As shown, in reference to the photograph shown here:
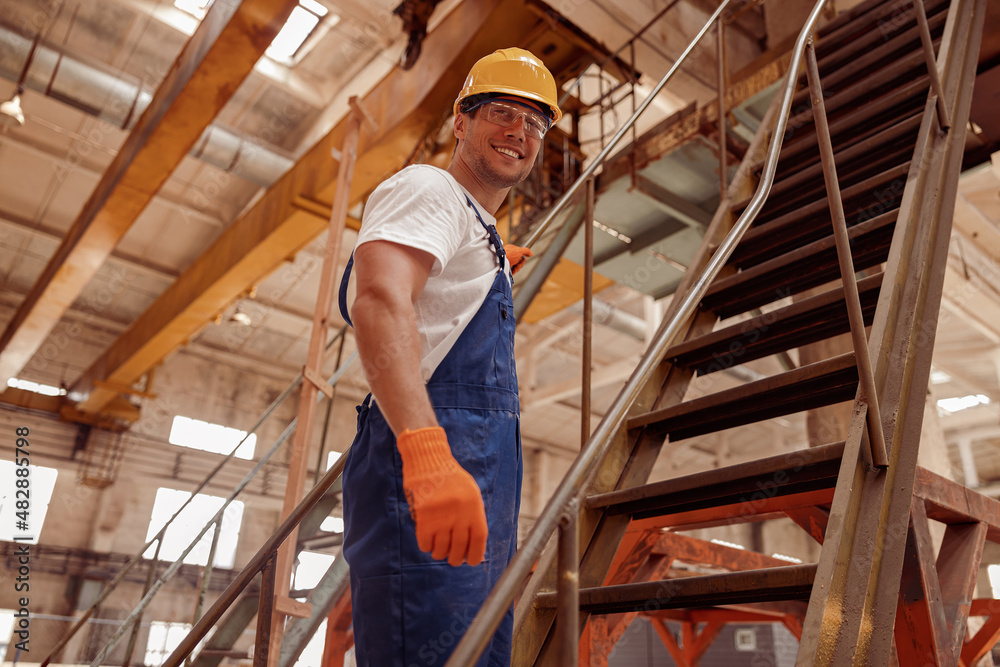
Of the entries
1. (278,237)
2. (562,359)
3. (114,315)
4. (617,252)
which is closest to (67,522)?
(114,315)

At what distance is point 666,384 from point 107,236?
22.6ft

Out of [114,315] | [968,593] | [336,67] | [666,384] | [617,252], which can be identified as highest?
[336,67]

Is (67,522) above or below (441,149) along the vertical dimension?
below

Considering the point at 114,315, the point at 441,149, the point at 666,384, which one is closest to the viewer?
the point at 666,384

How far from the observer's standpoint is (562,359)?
1886 cm

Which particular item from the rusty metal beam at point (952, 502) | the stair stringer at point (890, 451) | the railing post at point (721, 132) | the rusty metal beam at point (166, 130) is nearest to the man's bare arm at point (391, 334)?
the stair stringer at point (890, 451)

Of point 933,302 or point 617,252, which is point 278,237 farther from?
point 933,302

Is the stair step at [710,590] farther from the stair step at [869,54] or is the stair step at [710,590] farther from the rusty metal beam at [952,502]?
the stair step at [869,54]

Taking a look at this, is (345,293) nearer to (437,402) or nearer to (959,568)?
(437,402)

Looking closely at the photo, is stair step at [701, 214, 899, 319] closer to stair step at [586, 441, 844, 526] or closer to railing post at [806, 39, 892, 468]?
railing post at [806, 39, 892, 468]

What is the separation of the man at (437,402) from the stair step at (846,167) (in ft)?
6.18

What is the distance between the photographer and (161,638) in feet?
46.4

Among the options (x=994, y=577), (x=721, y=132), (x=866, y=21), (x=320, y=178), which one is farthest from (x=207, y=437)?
(x=994, y=577)

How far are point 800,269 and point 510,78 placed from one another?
5.48 feet
